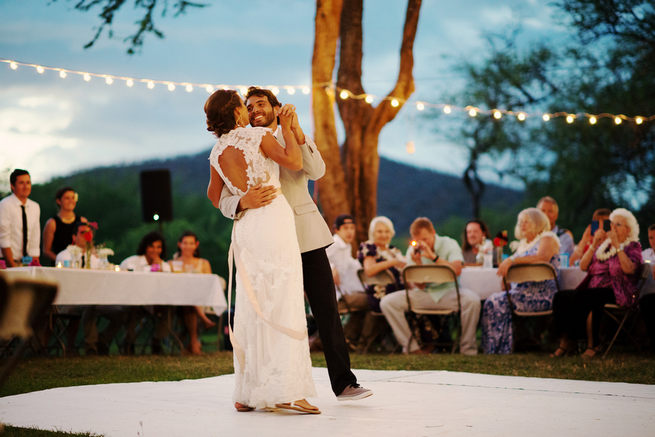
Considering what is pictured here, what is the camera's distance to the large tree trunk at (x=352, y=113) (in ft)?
34.3

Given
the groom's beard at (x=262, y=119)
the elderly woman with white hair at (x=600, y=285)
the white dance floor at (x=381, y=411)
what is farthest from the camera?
the elderly woman with white hair at (x=600, y=285)

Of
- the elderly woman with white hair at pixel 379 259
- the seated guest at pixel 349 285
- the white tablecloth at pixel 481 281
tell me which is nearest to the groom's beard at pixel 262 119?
the elderly woman with white hair at pixel 379 259

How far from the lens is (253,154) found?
11.6 feet

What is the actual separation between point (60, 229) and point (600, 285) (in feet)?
16.4

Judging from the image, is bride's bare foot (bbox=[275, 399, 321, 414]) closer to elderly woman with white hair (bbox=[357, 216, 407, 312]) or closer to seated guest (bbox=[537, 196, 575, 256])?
elderly woman with white hair (bbox=[357, 216, 407, 312])

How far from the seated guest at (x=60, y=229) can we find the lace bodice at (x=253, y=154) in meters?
4.58

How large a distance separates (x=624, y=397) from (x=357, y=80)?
A: 24.3ft

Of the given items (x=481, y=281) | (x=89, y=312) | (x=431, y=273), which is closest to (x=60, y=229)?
(x=89, y=312)

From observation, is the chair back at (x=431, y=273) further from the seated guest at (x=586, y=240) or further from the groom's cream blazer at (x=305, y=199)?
the groom's cream blazer at (x=305, y=199)

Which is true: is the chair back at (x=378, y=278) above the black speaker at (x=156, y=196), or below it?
below

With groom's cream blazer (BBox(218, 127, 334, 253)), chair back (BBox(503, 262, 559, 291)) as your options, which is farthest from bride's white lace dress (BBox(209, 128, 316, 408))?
chair back (BBox(503, 262, 559, 291))

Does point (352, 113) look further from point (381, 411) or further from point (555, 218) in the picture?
point (381, 411)

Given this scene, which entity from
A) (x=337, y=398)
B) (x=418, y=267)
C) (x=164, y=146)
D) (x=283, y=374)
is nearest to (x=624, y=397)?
(x=337, y=398)

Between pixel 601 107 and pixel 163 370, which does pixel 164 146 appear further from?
pixel 163 370
